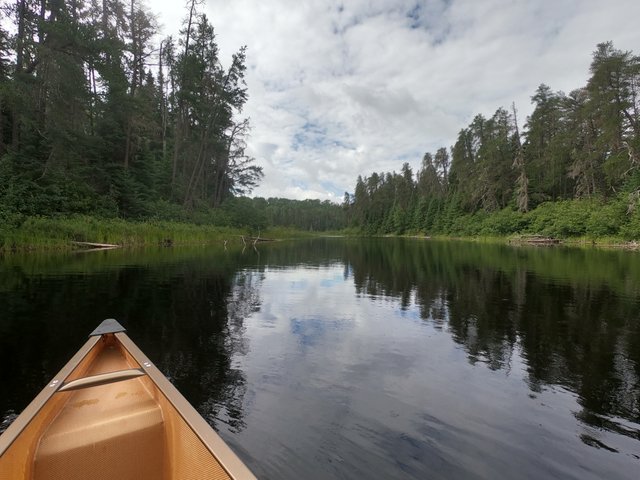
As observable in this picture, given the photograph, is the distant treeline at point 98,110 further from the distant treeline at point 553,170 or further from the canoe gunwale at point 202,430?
the distant treeline at point 553,170

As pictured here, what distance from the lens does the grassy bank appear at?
64.7 ft

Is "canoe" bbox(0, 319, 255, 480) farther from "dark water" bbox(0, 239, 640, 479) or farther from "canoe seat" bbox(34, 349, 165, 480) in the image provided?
"dark water" bbox(0, 239, 640, 479)

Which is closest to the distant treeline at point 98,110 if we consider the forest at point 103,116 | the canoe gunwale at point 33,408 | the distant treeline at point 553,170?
the forest at point 103,116

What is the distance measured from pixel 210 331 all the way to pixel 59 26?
26507 millimetres

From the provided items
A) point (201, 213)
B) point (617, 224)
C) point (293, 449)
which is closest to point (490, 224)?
point (617, 224)

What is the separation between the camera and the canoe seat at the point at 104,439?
8.66 ft

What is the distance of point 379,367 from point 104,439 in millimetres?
4166

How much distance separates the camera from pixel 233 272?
1667cm

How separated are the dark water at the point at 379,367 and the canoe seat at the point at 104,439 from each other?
38.8 inches

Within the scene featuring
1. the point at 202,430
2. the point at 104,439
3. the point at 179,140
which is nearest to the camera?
the point at 202,430

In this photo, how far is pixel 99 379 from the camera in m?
3.04

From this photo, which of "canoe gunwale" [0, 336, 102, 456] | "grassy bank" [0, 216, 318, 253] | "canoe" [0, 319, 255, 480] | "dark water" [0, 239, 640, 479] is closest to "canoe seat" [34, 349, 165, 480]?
"canoe" [0, 319, 255, 480]

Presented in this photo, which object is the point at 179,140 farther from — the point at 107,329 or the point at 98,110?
the point at 107,329

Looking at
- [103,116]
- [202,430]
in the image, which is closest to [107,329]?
[202,430]
